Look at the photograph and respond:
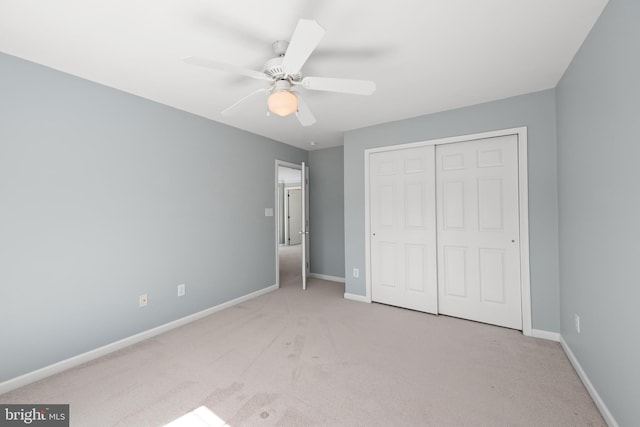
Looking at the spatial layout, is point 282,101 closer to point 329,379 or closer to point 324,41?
point 324,41

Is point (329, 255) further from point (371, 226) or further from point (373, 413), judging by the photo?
point (373, 413)

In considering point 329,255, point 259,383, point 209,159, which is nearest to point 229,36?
point 209,159

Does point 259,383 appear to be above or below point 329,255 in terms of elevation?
below

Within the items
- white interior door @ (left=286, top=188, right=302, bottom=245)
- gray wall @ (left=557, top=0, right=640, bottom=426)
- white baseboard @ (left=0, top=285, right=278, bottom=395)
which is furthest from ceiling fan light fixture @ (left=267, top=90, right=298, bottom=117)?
white interior door @ (left=286, top=188, right=302, bottom=245)

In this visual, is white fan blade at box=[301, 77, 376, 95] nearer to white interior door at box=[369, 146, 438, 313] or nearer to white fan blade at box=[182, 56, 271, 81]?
white fan blade at box=[182, 56, 271, 81]

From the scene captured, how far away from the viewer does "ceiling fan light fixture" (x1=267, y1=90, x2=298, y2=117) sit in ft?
5.61

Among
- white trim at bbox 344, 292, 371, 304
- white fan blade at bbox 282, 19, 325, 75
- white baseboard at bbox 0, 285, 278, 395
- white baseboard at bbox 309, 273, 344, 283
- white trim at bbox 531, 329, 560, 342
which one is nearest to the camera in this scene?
white fan blade at bbox 282, 19, 325, 75

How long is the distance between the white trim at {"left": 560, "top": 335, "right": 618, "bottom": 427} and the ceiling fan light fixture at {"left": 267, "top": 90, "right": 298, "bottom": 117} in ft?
8.35

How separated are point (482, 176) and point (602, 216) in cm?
137

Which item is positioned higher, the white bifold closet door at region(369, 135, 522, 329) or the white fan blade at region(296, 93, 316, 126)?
the white fan blade at region(296, 93, 316, 126)

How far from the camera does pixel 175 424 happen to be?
5.13ft

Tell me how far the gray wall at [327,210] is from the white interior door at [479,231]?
6.19 ft

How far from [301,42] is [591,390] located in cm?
274

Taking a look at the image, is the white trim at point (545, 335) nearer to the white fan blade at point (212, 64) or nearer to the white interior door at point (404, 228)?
the white interior door at point (404, 228)
